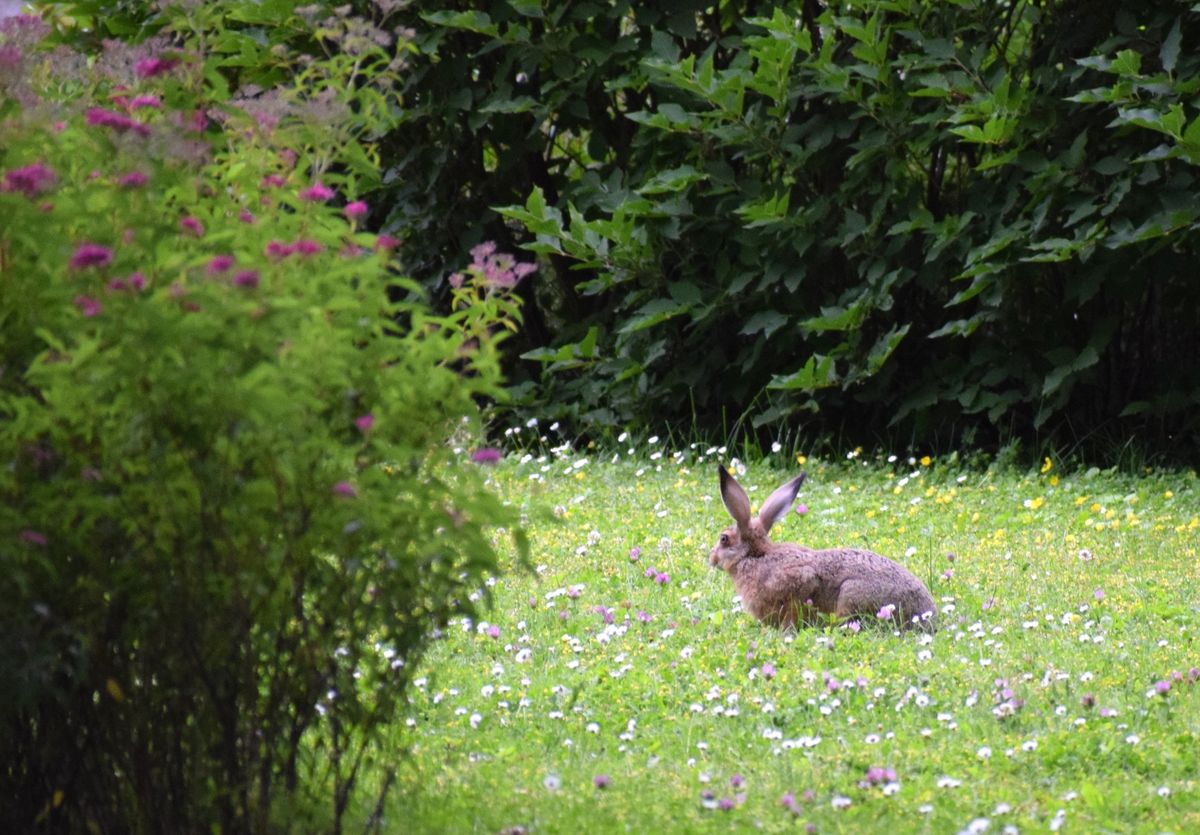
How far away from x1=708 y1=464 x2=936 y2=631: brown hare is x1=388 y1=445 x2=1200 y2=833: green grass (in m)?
0.09

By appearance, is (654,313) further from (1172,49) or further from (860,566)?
(860,566)

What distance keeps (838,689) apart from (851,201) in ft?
15.4

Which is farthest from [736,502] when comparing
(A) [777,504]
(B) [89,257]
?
(B) [89,257]

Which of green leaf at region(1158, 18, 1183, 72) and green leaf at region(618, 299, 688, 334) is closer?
green leaf at region(1158, 18, 1183, 72)

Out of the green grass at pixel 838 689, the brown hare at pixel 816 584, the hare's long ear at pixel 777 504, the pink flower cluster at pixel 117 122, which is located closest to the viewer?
the pink flower cluster at pixel 117 122

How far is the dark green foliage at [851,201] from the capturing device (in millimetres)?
8648

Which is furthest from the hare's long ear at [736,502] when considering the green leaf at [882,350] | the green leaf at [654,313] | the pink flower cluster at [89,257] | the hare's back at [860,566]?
the pink flower cluster at [89,257]

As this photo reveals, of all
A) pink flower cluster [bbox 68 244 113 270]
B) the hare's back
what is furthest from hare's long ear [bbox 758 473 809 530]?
pink flower cluster [bbox 68 244 113 270]

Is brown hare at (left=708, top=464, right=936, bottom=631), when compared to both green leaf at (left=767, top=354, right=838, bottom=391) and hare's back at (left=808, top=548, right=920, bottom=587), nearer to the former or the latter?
hare's back at (left=808, top=548, right=920, bottom=587)

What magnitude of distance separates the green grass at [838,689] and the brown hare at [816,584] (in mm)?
88

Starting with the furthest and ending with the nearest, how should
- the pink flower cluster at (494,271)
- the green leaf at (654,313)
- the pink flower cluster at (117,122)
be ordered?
the green leaf at (654,313) → the pink flower cluster at (494,271) → the pink flower cluster at (117,122)

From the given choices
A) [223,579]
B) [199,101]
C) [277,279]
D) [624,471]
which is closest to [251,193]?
[199,101]

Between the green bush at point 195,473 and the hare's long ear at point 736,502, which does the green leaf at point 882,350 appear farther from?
the green bush at point 195,473

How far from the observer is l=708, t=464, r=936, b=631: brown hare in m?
6.12
